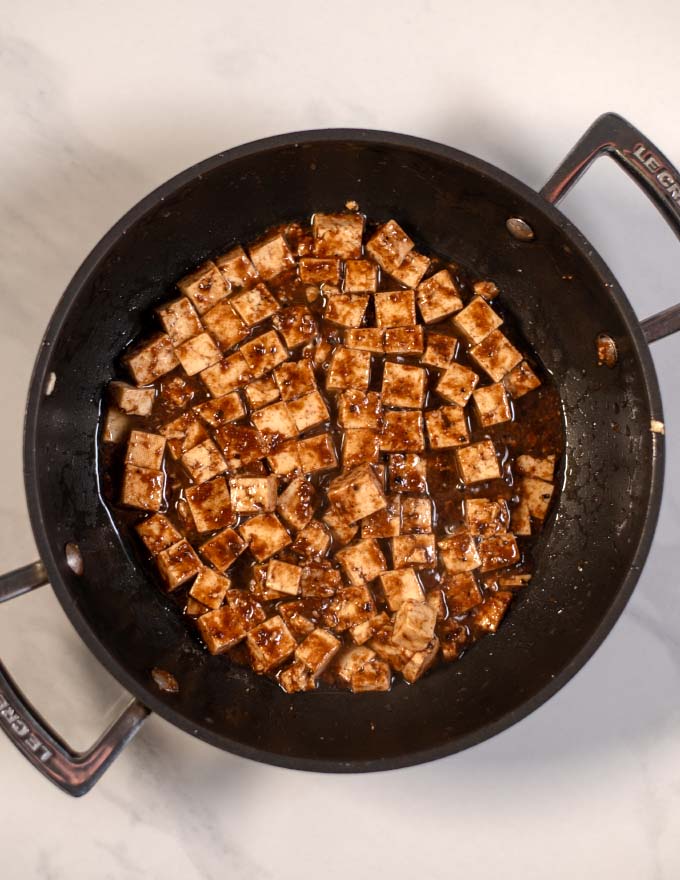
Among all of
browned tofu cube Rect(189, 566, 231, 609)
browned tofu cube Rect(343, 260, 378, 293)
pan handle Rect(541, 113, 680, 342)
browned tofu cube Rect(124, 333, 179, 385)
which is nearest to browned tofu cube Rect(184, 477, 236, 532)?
browned tofu cube Rect(189, 566, 231, 609)

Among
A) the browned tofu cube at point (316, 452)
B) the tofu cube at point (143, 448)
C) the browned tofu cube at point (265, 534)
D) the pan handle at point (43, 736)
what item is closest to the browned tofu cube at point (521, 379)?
the browned tofu cube at point (316, 452)

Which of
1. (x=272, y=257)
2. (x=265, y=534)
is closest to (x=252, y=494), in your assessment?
(x=265, y=534)

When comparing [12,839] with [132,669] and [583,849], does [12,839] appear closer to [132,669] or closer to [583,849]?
[132,669]

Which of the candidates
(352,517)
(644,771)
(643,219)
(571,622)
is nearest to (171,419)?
(352,517)

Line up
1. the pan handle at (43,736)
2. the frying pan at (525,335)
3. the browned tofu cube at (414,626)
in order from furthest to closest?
the browned tofu cube at (414,626), the frying pan at (525,335), the pan handle at (43,736)

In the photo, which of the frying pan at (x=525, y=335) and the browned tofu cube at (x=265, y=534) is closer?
the frying pan at (x=525, y=335)

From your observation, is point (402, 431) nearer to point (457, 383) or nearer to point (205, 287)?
point (457, 383)

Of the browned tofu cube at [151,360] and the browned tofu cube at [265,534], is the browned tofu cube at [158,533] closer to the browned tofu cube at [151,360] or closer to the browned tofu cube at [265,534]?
the browned tofu cube at [265,534]
